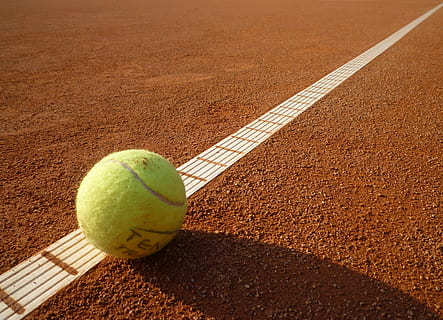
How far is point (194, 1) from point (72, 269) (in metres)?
26.7

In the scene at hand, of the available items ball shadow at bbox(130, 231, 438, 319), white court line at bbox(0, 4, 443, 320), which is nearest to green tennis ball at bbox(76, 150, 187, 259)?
ball shadow at bbox(130, 231, 438, 319)

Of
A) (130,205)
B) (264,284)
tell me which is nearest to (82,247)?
(130,205)

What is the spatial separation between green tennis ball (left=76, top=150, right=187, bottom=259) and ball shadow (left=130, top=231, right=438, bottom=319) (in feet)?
1.06

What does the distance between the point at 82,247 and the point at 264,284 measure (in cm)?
154

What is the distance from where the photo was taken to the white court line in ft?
7.38

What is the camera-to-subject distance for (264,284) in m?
2.33

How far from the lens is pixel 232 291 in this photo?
2.27 meters

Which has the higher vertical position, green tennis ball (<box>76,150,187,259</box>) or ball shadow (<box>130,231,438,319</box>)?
green tennis ball (<box>76,150,187,259</box>)

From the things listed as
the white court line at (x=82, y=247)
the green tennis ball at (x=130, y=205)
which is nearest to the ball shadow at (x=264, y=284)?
the green tennis ball at (x=130, y=205)

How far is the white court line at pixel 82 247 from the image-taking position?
2248mm

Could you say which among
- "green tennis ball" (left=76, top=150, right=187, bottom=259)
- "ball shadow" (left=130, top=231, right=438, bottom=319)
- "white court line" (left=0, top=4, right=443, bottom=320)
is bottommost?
"ball shadow" (left=130, top=231, right=438, bottom=319)

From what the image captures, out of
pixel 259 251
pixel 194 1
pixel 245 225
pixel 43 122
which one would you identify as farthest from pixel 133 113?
pixel 194 1

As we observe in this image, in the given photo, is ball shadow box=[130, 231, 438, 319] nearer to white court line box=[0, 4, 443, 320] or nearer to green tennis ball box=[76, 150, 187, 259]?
green tennis ball box=[76, 150, 187, 259]

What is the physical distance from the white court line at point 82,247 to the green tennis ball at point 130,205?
0.45 m
